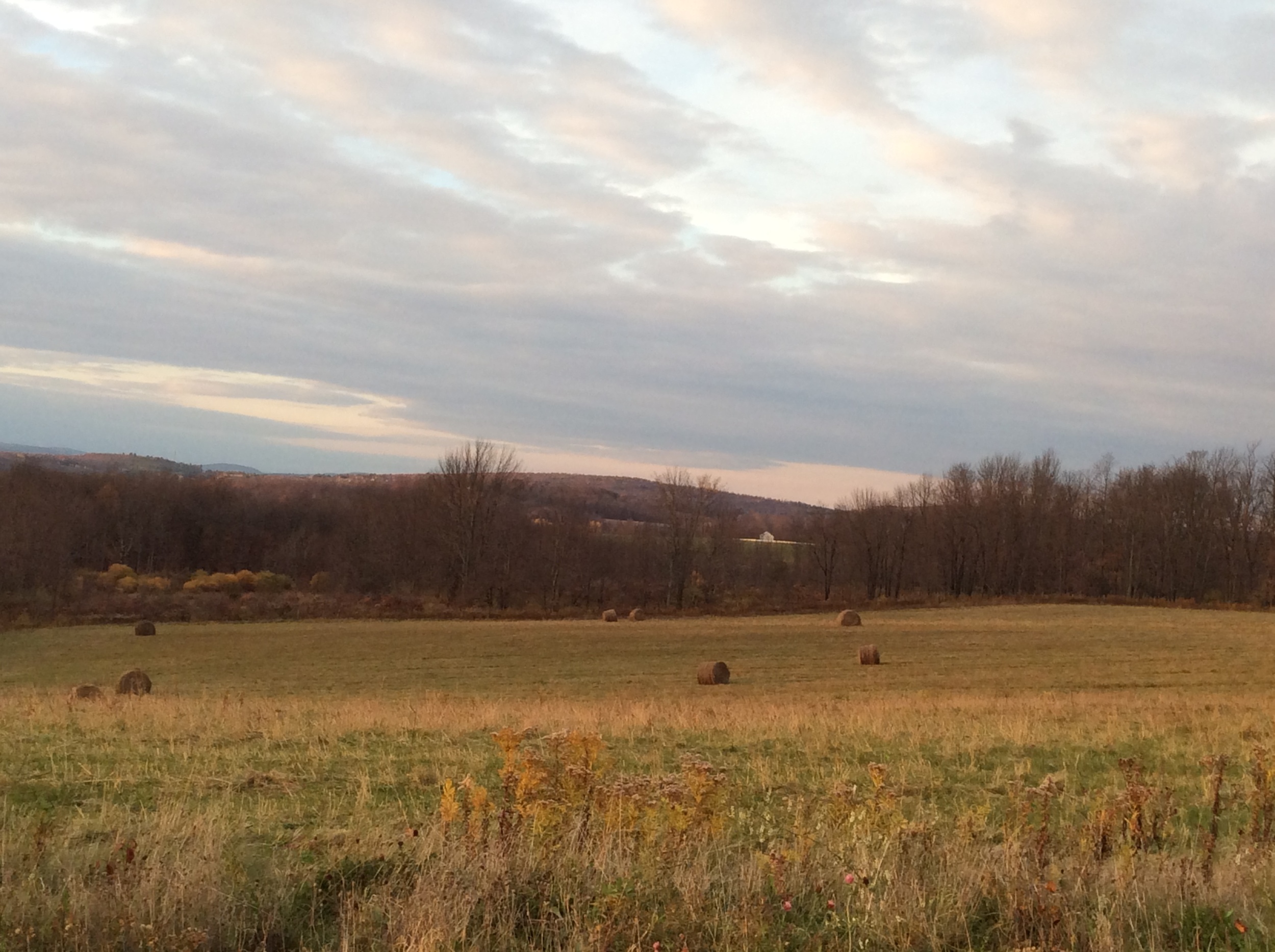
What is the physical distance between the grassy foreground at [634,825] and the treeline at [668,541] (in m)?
51.7

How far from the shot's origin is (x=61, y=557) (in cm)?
6462

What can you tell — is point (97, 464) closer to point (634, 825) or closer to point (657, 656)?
point (657, 656)

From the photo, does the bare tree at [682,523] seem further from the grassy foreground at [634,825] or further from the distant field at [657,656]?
the grassy foreground at [634,825]

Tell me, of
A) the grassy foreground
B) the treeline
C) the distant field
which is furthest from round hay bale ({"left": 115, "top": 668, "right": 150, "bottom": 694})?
the treeline

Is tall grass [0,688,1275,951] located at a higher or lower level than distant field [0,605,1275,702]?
higher

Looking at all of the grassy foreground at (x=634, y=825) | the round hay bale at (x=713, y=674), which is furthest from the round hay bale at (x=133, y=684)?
the round hay bale at (x=713, y=674)

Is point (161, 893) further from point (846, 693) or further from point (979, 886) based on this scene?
point (846, 693)

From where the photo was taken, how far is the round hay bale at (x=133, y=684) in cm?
2339

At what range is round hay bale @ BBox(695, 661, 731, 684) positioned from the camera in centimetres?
2808

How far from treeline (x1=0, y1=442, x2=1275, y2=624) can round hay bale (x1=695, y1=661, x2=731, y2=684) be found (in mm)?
34997

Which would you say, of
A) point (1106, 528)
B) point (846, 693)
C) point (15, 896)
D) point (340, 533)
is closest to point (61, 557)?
point (340, 533)

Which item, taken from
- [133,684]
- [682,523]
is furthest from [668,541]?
[133,684]

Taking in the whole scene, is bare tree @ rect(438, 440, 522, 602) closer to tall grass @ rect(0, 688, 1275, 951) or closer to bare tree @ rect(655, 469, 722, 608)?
bare tree @ rect(655, 469, 722, 608)

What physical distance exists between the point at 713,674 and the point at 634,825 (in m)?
23.2
